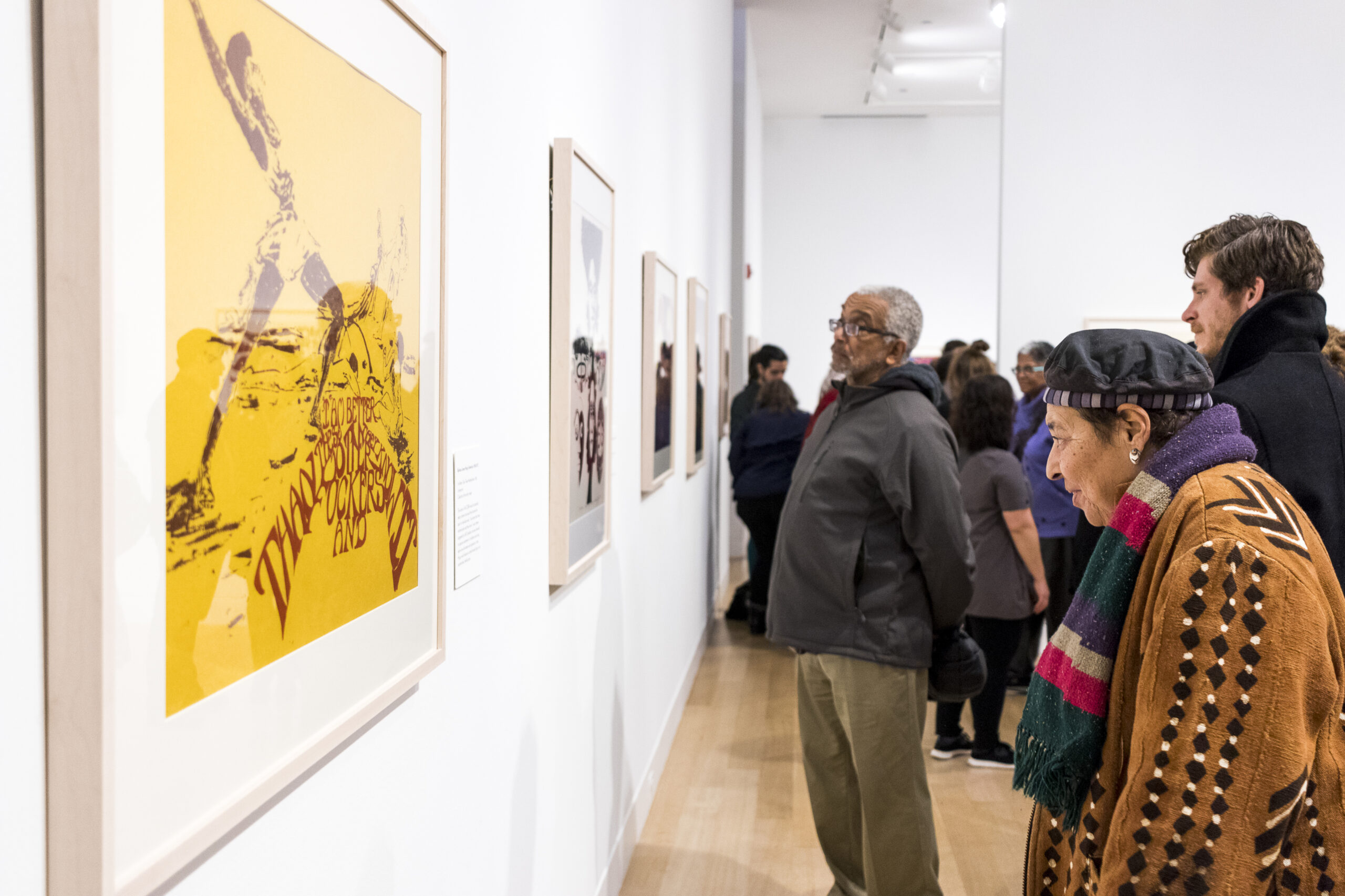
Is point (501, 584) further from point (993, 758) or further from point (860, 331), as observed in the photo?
point (993, 758)

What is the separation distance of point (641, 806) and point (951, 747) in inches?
65.2

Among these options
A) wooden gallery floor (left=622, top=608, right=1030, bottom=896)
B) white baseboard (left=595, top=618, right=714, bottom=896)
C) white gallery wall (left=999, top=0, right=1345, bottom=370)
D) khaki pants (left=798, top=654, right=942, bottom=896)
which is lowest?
wooden gallery floor (left=622, top=608, right=1030, bottom=896)

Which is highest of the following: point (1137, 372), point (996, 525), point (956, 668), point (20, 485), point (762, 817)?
point (1137, 372)

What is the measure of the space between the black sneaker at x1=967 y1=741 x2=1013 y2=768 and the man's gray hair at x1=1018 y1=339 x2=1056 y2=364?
194 centimetres

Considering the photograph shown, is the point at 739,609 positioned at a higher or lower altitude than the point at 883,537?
lower

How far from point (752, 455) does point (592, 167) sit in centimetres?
423

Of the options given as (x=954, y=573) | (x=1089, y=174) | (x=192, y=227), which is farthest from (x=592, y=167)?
(x=1089, y=174)

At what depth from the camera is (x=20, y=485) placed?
698 mm

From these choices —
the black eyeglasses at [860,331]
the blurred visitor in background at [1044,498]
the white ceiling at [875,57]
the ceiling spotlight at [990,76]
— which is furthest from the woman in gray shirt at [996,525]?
the ceiling spotlight at [990,76]

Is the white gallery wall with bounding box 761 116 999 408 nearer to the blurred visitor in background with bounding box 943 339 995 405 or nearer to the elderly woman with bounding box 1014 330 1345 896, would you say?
the blurred visitor in background with bounding box 943 339 995 405

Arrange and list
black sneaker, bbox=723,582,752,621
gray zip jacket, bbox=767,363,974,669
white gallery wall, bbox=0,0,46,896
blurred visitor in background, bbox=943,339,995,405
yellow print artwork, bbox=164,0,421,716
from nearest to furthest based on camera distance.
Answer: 1. white gallery wall, bbox=0,0,46,896
2. yellow print artwork, bbox=164,0,421,716
3. gray zip jacket, bbox=767,363,974,669
4. blurred visitor in background, bbox=943,339,995,405
5. black sneaker, bbox=723,582,752,621

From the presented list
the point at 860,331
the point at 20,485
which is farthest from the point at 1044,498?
the point at 20,485

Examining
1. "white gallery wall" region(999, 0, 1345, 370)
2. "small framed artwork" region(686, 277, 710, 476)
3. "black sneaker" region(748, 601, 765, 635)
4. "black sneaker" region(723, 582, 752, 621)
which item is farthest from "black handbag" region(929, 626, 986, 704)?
"black sneaker" region(723, 582, 752, 621)

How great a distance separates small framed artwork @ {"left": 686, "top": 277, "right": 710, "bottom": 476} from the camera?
4930 millimetres
